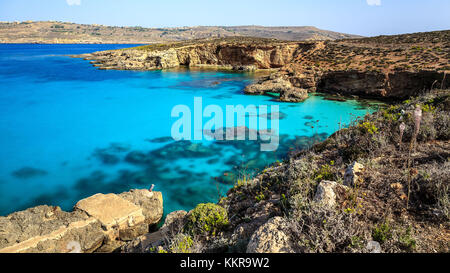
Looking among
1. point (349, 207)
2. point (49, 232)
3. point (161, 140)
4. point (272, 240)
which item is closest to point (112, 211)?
point (49, 232)

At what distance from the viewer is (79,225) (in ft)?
17.6

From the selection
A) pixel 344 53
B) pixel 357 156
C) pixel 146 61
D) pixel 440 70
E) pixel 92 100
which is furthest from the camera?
pixel 146 61

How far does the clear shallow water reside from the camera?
8664 mm

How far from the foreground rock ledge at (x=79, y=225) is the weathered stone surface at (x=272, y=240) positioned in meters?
Answer: 4.09

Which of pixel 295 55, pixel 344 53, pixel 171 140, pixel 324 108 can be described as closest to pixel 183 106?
pixel 171 140

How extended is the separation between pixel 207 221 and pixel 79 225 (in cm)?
328

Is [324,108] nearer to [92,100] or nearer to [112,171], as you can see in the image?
[112,171]

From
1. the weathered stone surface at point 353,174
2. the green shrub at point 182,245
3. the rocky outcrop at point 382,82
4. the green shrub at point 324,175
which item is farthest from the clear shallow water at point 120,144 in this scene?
the weathered stone surface at point 353,174

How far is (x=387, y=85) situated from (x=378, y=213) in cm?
1950

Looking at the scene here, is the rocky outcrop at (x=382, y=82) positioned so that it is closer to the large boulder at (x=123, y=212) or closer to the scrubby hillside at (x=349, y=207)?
the scrubby hillside at (x=349, y=207)

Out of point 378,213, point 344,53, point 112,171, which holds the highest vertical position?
point 344,53

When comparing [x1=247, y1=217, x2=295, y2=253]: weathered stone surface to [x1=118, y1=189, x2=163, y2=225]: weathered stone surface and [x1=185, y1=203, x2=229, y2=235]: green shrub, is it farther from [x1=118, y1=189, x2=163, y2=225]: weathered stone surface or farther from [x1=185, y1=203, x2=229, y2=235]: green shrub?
[x1=118, y1=189, x2=163, y2=225]: weathered stone surface

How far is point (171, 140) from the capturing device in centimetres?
1298

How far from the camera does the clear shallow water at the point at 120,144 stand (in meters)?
8.66
